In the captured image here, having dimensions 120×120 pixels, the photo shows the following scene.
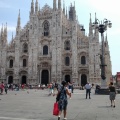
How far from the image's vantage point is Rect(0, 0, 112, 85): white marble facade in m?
43.1

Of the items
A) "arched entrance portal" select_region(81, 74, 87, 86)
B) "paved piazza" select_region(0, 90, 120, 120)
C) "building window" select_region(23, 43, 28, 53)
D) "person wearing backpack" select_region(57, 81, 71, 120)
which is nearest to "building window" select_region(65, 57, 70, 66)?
"arched entrance portal" select_region(81, 74, 87, 86)

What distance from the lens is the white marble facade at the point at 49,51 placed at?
141 feet

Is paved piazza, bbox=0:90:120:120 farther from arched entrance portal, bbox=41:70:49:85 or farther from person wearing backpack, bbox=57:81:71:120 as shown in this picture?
arched entrance portal, bbox=41:70:49:85

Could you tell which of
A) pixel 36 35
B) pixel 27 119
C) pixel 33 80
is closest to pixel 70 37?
pixel 36 35

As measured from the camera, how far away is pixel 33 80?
4509 cm

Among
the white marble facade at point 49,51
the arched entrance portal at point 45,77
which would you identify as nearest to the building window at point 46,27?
the white marble facade at point 49,51

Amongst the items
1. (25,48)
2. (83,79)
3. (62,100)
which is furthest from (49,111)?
(25,48)

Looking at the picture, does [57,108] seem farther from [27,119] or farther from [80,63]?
[80,63]

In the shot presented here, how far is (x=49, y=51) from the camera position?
150 ft

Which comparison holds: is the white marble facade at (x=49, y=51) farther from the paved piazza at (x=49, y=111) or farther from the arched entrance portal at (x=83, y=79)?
the paved piazza at (x=49, y=111)

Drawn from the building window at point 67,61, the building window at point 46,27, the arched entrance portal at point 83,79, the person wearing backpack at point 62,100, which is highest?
the building window at point 46,27

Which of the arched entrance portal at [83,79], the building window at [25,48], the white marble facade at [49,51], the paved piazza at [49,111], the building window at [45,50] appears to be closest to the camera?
the paved piazza at [49,111]


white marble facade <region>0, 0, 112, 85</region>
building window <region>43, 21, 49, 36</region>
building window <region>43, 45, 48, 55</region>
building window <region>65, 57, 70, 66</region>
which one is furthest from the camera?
building window <region>43, 21, 49, 36</region>

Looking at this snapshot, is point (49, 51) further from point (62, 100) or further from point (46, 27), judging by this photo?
point (62, 100)
